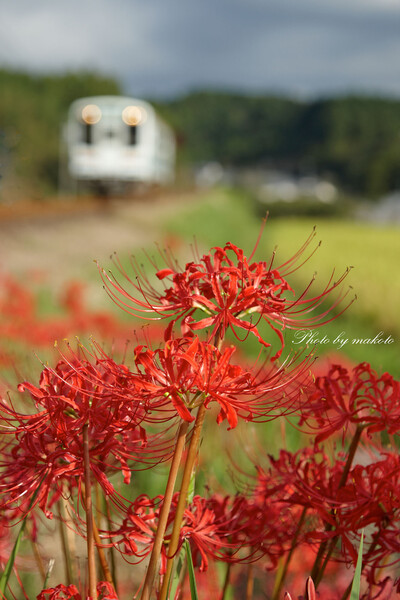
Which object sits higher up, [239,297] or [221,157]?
[221,157]

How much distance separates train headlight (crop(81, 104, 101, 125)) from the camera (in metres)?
25.5

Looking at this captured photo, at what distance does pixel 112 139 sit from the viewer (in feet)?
82.3

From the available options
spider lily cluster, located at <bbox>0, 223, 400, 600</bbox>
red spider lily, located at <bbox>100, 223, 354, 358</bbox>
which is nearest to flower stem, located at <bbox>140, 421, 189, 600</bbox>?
spider lily cluster, located at <bbox>0, 223, 400, 600</bbox>

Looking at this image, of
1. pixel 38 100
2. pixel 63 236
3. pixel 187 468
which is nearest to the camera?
pixel 187 468

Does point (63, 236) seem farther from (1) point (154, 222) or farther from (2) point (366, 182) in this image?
(2) point (366, 182)

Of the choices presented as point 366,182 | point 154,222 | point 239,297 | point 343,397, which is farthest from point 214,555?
point 366,182

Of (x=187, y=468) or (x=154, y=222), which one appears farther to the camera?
(x=154, y=222)

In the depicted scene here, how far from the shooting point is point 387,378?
1157 mm

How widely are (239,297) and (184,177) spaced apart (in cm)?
5092

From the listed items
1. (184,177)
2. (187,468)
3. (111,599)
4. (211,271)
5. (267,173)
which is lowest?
(111,599)

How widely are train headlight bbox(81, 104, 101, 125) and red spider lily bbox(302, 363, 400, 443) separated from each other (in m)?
25.6

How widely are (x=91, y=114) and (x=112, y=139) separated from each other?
1638mm

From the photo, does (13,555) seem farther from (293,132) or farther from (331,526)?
(293,132)

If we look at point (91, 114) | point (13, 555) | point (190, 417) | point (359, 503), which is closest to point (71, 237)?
point (91, 114)
